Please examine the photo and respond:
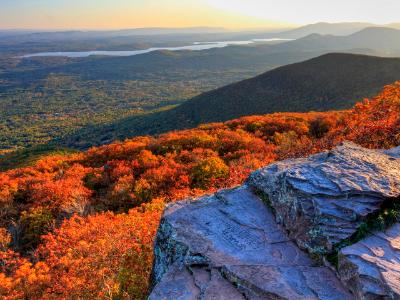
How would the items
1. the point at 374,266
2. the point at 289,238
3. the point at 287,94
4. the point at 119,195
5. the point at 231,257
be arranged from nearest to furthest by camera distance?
the point at 374,266 < the point at 231,257 < the point at 289,238 < the point at 119,195 < the point at 287,94

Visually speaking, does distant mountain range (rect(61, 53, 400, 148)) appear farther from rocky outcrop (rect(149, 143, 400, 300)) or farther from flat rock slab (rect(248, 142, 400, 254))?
rocky outcrop (rect(149, 143, 400, 300))

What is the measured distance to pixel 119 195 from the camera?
1747cm

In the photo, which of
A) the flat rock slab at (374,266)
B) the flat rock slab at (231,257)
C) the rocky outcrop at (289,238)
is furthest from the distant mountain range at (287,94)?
the flat rock slab at (374,266)

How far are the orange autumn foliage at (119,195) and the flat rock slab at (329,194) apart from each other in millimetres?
4794

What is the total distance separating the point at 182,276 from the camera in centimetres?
645

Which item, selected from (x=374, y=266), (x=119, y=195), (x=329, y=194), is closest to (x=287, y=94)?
(x=119, y=195)

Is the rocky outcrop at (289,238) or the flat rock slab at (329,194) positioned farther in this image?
the flat rock slab at (329,194)

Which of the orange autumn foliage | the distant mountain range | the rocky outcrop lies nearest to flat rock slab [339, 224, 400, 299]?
the rocky outcrop

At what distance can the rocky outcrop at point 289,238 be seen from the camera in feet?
18.3

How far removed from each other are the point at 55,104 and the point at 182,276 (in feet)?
595

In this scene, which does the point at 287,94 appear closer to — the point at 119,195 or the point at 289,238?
the point at 119,195

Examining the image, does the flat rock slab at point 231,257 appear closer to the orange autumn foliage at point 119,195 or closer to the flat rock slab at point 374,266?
the flat rock slab at point 374,266

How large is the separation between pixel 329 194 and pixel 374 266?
1667 millimetres

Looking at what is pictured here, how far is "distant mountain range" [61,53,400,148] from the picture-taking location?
229 ft
